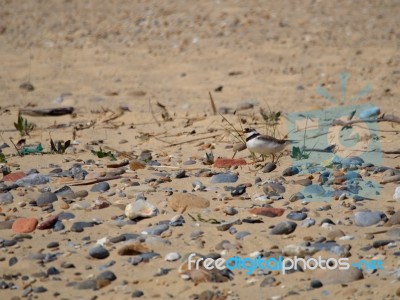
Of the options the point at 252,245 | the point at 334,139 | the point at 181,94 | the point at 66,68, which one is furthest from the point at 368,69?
the point at 252,245

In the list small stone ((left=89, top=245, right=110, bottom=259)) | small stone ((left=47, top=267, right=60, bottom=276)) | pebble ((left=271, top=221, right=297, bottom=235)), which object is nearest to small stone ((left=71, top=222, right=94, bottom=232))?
small stone ((left=89, top=245, right=110, bottom=259))

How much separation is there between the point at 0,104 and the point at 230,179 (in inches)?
118

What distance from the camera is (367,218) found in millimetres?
3604

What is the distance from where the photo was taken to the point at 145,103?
21.1ft

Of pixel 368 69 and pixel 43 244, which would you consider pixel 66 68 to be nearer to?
pixel 368 69

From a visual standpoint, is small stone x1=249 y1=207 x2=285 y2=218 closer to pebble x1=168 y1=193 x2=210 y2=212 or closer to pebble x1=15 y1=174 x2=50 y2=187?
pebble x1=168 y1=193 x2=210 y2=212

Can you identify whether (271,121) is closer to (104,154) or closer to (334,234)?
(104,154)

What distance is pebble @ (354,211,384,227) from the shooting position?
A: 11.8 ft

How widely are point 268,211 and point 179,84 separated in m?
3.48

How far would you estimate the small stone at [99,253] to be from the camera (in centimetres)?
343

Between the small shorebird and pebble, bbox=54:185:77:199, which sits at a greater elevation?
the small shorebird

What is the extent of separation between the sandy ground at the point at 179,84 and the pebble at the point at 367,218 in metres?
0.05

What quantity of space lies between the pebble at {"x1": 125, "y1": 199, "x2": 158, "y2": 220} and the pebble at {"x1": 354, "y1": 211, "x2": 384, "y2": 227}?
97 centimetres

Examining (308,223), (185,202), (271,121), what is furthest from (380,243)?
(271,121)
